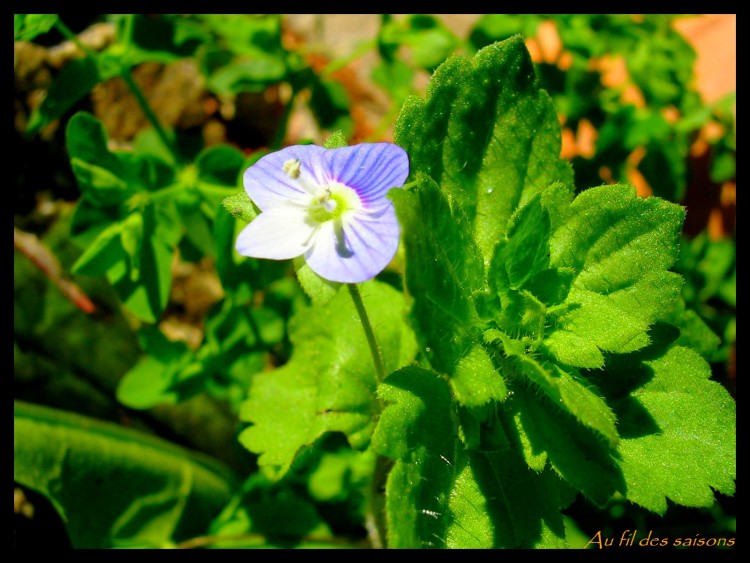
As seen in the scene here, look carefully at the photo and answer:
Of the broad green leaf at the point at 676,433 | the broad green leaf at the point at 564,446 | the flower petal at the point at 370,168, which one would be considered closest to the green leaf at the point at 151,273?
the flower petal at the point at 370,168

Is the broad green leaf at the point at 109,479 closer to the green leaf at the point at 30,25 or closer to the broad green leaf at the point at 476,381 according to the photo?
the green leaf at the point at 30,25

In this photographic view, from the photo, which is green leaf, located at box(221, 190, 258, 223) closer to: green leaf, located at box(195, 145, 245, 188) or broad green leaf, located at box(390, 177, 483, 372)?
broad green leaf, located at box(390, 177, 483, 372)

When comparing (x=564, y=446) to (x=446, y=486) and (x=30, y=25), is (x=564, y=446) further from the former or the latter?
(x=30, y=25)

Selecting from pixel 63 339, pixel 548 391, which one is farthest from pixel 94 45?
pixel 548 391

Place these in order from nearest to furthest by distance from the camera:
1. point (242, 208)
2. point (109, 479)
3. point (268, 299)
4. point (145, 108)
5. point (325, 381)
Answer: point (242, 208) → point (325, 381) → point (109, 479) → point (145, 108) → point (268, 299)

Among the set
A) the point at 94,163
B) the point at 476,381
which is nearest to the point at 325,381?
the point at 476,381

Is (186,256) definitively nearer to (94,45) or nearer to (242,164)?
(242,164)
